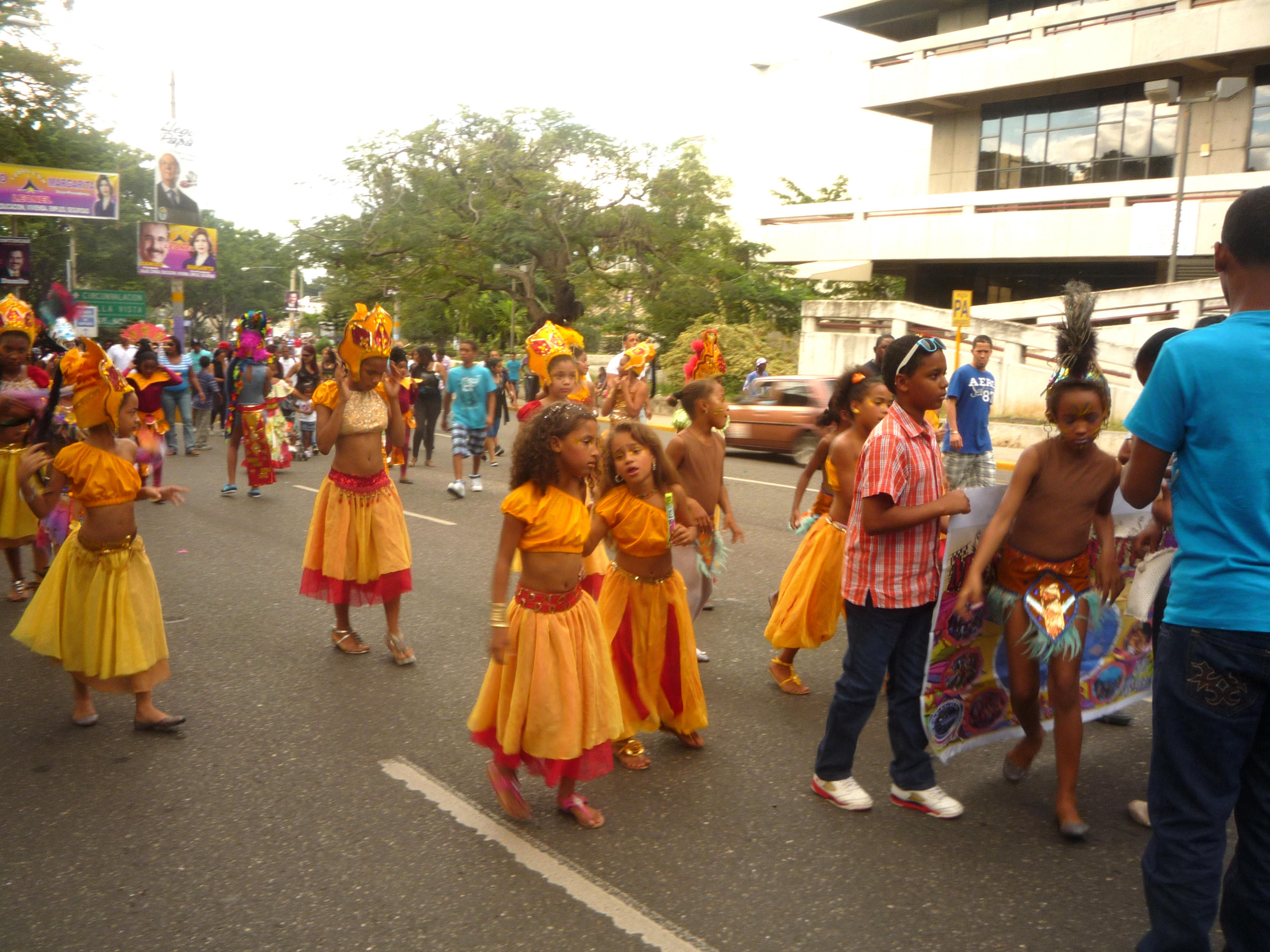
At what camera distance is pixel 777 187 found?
4688 cm

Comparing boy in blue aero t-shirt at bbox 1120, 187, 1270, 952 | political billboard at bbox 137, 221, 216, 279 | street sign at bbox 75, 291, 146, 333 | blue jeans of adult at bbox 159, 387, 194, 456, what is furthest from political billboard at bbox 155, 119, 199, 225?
boy in blue aero t-shirt at bbox 1120, 187, 1270, 952

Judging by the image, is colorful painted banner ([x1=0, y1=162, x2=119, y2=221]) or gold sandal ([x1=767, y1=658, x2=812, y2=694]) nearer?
gold sandal ([x1=767, y1=658, x2=812, y2=694])

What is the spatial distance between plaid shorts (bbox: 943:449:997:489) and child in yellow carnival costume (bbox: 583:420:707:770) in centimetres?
621

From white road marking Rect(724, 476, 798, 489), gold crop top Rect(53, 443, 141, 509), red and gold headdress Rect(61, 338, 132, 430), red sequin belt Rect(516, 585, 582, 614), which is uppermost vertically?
red and gold headdress Rect(61, 338, 132, 430)

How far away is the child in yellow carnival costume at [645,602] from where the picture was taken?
4.62 meters

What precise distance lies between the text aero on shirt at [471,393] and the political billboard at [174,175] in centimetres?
2034

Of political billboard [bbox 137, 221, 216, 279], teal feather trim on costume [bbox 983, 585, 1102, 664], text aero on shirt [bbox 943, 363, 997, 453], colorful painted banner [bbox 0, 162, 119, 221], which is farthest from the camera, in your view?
political billboard [bbox 137, 221, 216, 279]

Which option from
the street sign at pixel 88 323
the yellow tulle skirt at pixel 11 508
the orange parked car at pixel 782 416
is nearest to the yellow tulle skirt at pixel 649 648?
the yellow tulle skirt at pixel 11 508

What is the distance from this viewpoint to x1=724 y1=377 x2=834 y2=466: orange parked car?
17.0m

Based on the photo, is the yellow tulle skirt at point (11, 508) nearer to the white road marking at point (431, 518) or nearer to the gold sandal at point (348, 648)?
the gold sandal at point (348, 648)

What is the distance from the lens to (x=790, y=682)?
5.69 m

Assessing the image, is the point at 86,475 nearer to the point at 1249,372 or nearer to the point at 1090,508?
the point at 1090,508

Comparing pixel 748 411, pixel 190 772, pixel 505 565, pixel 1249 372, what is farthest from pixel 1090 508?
pixel 748 411

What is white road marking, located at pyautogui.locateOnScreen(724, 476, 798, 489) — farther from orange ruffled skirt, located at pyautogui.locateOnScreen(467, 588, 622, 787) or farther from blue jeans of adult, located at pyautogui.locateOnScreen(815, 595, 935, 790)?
orange ruffled skirt, located at pyautogui.locateOnScreen(467, 588, 622, 787)
